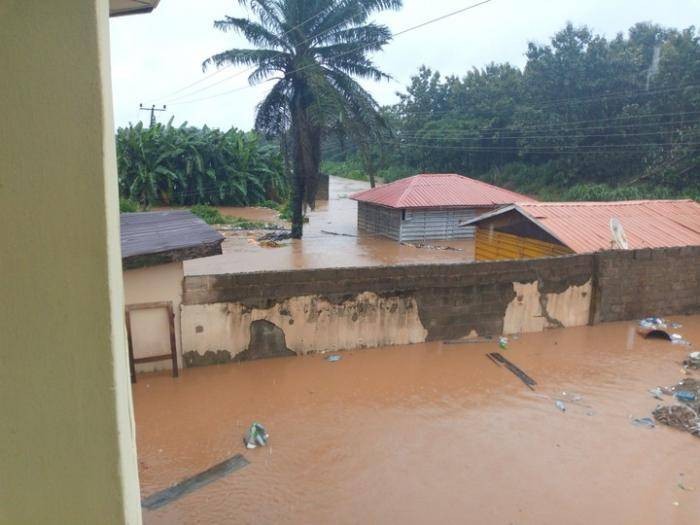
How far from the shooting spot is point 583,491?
17.2ft

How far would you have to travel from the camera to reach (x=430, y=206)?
20359 mm

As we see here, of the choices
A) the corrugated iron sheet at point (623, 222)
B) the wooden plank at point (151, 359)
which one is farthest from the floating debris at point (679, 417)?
the wooden plank at point (151, 359)

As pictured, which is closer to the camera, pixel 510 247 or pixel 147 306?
pixel 147 306

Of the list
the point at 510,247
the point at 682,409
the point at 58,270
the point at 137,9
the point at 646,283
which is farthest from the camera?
the point at 510,247

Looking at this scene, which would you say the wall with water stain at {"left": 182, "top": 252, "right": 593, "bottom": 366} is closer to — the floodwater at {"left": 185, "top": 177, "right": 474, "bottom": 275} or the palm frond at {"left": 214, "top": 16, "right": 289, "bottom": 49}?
the floodwater at {"left": 185, "top": 177, "right": 474, "bottom": 275}

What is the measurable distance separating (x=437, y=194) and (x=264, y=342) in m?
14.8

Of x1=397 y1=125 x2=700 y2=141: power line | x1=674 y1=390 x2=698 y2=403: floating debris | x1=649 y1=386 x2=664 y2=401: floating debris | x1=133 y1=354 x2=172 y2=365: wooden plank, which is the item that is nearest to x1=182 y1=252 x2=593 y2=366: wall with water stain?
x1=133 y1=354 x2=172 y2=365: wooden plank

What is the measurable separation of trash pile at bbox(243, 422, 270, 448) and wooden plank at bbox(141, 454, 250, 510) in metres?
0.22

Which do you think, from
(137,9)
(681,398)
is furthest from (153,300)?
(681,398)

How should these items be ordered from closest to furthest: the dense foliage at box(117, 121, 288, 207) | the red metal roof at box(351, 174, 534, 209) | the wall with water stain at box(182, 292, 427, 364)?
the wall with water stain at box(182, 292, 427, 364) < the red metal roof at box(351, 174, 534, 209) < the dense foliage at box(117, 121, 288, 207)

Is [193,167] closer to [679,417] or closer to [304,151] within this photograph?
[304,151]

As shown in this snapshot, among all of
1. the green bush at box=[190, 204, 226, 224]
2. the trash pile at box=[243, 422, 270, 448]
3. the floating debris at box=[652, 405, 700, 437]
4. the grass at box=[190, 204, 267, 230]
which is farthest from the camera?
the green bush at box=[190, 204, 226, 224]

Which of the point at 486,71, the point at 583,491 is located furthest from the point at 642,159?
the point at 583,491

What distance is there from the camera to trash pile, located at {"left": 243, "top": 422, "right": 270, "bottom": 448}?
19.5ft
